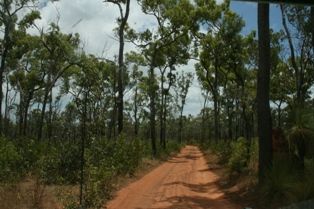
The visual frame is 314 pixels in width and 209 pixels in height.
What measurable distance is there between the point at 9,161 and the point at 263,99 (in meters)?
9.14

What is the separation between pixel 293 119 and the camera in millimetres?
14289

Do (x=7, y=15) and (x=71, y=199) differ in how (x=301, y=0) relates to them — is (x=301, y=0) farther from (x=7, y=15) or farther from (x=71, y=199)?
(x=7, y=15)

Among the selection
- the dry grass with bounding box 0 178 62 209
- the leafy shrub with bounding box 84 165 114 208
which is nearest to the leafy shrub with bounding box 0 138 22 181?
the dry grass with bounding box 0 178 62 209

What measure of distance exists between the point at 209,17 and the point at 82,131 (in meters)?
26.7

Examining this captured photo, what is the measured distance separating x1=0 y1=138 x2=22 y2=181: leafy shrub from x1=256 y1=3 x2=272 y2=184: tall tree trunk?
7.95m

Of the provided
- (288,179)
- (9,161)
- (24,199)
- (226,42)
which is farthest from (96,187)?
(226,42)

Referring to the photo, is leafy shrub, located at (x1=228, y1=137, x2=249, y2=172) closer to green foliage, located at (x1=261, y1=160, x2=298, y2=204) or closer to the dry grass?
green foliage, located at (x1=261, y1=160, x2=298, y2=204)

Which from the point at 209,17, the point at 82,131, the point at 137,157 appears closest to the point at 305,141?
the point at 82,131

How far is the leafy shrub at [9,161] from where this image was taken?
1590cm

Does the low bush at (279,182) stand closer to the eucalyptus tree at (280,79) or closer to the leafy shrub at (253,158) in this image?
the leafy shrub at (253,158)

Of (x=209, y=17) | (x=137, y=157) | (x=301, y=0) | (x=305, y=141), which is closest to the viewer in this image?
(x=301, y=0)

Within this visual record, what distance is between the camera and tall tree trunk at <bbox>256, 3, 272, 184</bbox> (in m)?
15.5

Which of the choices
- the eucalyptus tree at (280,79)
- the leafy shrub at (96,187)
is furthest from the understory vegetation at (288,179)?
the eucalyptus tree at (280,79)

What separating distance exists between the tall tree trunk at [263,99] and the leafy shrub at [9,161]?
795 cm
